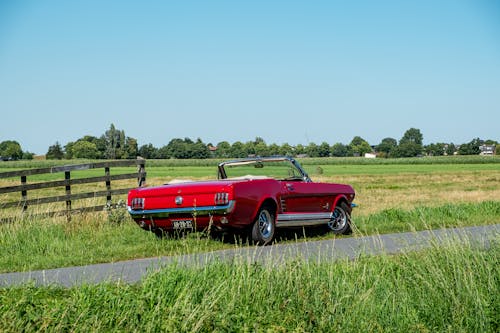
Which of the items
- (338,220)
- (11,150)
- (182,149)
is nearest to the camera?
(338,220)

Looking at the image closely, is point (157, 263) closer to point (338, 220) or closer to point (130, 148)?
point (338, 220)

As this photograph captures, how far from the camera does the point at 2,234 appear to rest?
12680 millimetres

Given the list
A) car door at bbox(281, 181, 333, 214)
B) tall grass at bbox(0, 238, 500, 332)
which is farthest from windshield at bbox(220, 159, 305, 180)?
tall grass at bbox(0, 238, 500, 332)

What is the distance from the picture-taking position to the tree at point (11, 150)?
629 ft

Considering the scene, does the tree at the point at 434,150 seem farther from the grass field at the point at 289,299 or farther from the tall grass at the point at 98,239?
the grass field at the point at 289,299

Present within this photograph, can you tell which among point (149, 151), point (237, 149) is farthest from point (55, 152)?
point (237, 149)

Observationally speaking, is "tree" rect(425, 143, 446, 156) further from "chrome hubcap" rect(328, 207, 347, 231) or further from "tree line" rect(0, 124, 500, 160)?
"chrome hubcap" rect(328, 207, 347, 231)

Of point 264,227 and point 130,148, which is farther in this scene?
point 130,148

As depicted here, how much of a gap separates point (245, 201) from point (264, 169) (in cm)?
205

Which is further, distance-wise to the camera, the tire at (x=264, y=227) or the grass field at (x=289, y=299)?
the tire at (x=264, y=227)

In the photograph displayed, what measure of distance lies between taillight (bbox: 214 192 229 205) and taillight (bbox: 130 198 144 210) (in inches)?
57.6

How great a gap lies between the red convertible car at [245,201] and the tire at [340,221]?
6 cm

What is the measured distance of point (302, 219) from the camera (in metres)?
13.0

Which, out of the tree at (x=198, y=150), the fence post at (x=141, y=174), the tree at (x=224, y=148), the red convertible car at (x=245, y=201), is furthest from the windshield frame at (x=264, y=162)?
the tree at (x=224, y=148)
